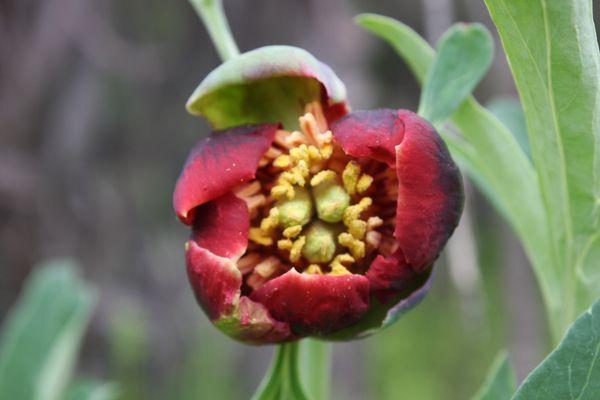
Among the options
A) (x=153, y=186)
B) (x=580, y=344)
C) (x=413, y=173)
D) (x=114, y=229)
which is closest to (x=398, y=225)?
(x=413, y=173)

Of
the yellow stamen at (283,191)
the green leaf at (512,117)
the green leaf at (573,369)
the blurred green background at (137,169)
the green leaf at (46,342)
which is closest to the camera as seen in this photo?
A: the green leaf at (573,369)

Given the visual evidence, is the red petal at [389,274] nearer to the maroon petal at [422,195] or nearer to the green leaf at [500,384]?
the maroon petal at [422,195]

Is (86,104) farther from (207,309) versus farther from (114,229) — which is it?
(207,309)

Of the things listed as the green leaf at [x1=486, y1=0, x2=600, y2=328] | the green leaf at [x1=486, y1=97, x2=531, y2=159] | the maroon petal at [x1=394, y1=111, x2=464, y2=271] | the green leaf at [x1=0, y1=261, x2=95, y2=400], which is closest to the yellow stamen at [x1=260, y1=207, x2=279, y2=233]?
the maroon petal at [x1=394, y1=111, x2=464, y2=271]

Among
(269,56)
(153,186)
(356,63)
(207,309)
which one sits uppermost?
(269,56)

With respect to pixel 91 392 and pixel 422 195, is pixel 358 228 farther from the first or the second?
pixel 91 392

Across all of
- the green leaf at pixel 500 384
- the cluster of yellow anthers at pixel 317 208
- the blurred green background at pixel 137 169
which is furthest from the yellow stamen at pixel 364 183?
the blurred green background at pixel 137 169
